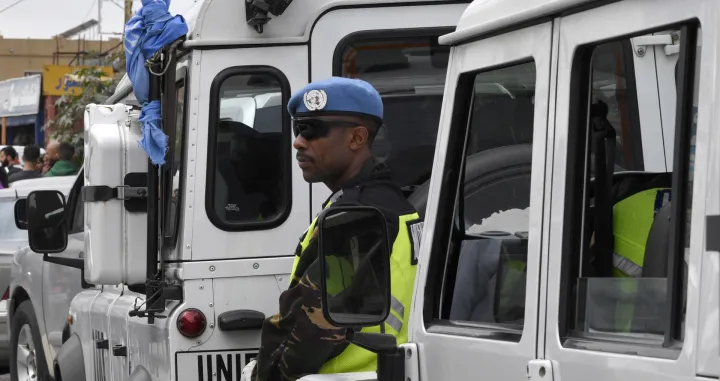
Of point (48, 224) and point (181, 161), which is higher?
point (181, 161)

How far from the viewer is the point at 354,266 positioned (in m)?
2.87

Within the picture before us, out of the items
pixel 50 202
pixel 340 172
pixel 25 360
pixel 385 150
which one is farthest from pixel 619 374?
pixel 25 360

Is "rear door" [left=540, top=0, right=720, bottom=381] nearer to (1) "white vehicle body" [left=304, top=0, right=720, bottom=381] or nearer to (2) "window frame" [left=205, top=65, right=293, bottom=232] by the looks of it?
(1) "white vehicle body" [left=304, top=0, right=720, bottom=381]

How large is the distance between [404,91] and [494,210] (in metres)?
2.74

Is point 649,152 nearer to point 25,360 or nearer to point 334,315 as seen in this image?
point 334,315

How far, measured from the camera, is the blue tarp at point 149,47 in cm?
545

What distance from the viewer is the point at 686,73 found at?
7.12 ft

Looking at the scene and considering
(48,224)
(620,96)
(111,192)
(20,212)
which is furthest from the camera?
(20,212)

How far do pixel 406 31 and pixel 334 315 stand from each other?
9.45 feet

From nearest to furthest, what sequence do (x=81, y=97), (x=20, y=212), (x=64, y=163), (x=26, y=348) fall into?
(x=20, y=212) < (x=26, y=348) < (x=64, y=163) < (x=81, y=97)

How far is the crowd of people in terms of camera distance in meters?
13.8

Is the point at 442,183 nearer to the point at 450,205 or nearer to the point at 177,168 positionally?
the point at 450,205

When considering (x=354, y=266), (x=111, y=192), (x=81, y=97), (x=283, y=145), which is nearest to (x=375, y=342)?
(x=354, y=266)

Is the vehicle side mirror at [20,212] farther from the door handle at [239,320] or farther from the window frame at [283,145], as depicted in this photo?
the door handle at [239,320]
